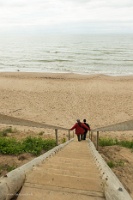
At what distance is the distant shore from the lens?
1814 cm

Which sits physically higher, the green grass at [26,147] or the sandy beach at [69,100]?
the sandy beach at [69,100]

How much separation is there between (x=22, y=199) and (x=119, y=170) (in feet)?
18.4

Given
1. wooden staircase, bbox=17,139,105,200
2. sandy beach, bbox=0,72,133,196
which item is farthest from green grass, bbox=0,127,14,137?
wooden staircase, bbox=17,139,105,200

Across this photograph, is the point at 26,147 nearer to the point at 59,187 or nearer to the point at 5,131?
the point at 5,131

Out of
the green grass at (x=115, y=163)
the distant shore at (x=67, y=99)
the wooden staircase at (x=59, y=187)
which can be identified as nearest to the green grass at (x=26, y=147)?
the green grass at (x=115, y=163)

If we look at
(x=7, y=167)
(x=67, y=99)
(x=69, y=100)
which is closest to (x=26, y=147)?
(x=7, y=167)

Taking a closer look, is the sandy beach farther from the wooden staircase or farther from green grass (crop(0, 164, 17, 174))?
the wooden staircase

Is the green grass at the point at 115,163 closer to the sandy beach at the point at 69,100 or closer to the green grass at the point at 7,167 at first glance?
the sandy beach at the point at 69,100

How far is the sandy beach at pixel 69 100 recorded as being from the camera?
1777 cm

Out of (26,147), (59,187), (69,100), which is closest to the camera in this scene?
(59,187)

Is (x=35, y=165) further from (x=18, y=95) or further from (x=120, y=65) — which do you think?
(x=120, y=65)

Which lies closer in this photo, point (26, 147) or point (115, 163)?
point (115, 163)

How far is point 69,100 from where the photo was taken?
22062mm

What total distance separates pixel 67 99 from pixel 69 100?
1.03 ft
